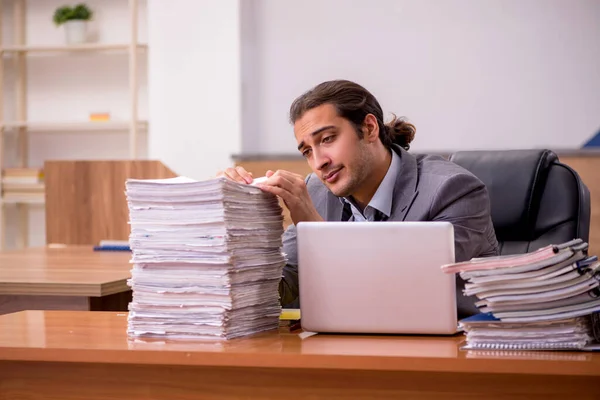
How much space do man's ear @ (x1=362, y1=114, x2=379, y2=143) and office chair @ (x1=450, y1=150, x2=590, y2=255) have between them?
0.35 m

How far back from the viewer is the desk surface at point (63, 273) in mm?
2199

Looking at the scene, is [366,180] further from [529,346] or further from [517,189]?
[529,346]

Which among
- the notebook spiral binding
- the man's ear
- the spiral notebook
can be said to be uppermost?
the man's ear

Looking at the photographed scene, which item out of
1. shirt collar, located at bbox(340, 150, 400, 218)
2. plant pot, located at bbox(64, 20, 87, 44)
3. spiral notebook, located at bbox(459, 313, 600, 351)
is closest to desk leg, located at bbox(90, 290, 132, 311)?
shirt collar, located at bbox(340, 150, 400, 218)

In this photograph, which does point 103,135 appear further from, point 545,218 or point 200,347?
point 200,347

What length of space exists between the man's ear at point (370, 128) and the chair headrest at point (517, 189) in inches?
13.8

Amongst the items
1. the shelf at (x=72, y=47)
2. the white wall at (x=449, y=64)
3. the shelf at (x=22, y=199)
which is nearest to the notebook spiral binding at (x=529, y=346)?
the white wall at (x=449, y=64)

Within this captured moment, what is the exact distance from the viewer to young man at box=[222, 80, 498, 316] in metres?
1.84

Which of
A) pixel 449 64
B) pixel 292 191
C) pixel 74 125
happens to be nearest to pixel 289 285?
pixel 292 191

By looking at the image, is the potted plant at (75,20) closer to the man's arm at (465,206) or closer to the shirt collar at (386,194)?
the shirt collar at (386,194)

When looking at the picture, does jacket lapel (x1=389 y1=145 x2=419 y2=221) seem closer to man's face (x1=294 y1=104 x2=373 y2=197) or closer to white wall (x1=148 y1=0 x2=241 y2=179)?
man's face (x1=294 y1=104 x2=373 y2=197)

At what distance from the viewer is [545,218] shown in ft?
7.58

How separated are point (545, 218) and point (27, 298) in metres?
1.41

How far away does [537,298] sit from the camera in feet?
4.30
